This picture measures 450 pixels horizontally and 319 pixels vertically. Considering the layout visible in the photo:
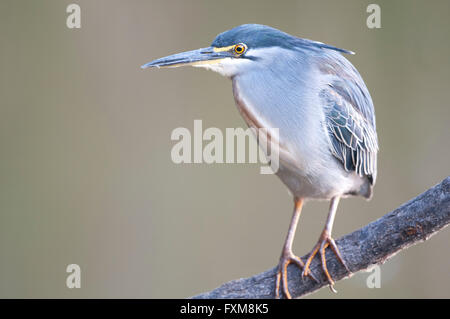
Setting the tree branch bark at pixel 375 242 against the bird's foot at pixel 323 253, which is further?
the bird's foot at pixel 323 253

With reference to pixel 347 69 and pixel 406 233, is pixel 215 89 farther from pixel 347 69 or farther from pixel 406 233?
pixel 406 233

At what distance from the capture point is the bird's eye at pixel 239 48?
55.6 inches

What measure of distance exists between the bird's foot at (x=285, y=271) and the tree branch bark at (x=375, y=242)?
0.05ft

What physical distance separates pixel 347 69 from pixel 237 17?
163cm

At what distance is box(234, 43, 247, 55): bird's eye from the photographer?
4.63ft

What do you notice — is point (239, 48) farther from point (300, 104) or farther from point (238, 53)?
point (300, 104)

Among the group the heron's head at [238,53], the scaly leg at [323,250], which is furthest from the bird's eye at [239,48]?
the scaly leg at [323,250]

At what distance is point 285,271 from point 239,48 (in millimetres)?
662

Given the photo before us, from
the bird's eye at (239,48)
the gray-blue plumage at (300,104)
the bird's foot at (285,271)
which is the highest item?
the bird's eye at (239,48)

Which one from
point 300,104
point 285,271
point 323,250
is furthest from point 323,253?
point 300,104

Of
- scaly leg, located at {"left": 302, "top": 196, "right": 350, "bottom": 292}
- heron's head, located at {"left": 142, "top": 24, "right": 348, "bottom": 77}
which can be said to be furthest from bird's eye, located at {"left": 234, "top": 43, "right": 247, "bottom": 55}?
scaly leg, located at {"left": 302, "top": 196, "right": 350, "bottom": 292}

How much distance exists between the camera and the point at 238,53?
142cm

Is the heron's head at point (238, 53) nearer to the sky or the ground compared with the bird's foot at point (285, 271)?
nearer to the sky

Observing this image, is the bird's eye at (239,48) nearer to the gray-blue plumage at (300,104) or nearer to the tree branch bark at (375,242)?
the gray-blue plumage at (300,104)
